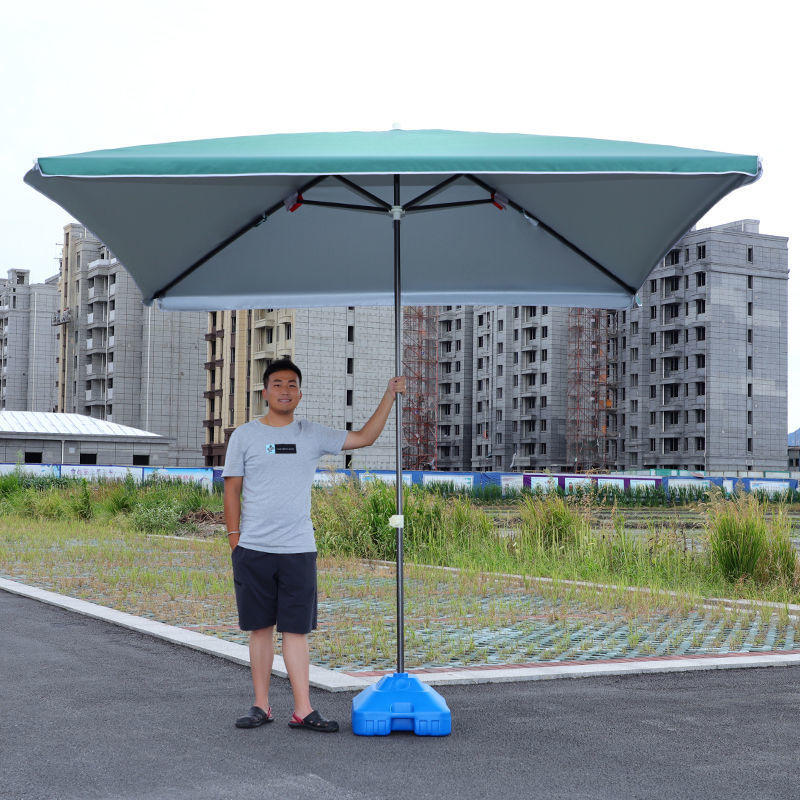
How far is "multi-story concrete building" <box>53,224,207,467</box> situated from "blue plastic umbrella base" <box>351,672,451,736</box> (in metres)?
79.1

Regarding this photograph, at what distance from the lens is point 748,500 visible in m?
11.5

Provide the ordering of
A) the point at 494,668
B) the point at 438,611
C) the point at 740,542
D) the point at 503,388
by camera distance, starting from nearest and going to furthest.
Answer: the point at 494,668 → the point at 438,611 → the point at 740,542 → the point at 503,388

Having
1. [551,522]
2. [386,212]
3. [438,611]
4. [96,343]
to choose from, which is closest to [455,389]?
[96,343]

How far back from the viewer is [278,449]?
194 inches

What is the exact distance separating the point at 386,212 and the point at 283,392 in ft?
3.46

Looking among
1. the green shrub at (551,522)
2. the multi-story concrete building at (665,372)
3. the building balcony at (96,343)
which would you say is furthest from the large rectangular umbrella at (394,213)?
the building balcony at (96,343)

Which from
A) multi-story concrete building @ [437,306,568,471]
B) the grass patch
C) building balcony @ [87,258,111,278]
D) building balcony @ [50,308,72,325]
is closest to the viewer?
the grass patch

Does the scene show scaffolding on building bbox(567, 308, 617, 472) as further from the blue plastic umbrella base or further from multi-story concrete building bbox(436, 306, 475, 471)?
the blue plastic umbrella base

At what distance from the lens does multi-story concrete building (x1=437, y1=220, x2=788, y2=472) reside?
87125 millimetres

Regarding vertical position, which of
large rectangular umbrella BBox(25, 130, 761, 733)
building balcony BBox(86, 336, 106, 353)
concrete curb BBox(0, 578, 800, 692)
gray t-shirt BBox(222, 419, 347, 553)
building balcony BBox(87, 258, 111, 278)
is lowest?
concrete curb BBox(0, 578, 800, 692)

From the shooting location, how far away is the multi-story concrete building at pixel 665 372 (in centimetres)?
8712

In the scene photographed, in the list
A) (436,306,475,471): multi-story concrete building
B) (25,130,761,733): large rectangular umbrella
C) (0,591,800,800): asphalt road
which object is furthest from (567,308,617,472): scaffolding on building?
(25,130,761,733): large rectangular umbrella

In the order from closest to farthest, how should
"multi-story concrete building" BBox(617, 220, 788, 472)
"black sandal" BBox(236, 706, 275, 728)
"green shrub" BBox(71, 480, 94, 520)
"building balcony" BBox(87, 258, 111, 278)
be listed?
"black sandal" BBox(236, 706, 275, 728)
"green shrub" BBox(71, 480, 94, 520)
"multi-story concrete building" BBox(617, 220, 788, 472)
"building balcony" BBox(87, 258, 111, 278)

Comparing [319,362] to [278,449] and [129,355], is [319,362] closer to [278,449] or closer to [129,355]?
[129,355]
